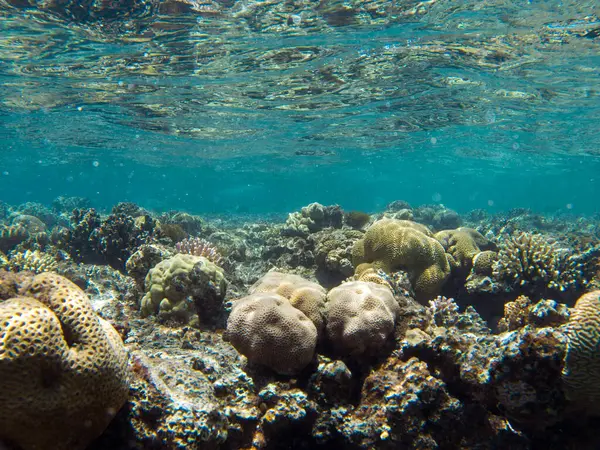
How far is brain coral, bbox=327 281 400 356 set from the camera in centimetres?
426

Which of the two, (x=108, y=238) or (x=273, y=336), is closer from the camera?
(x=273, y=336)

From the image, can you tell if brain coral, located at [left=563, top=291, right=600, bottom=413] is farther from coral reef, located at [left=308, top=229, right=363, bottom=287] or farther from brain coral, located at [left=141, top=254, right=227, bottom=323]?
coral reef, located at [left=308, top=229, right=363, bottom=287]

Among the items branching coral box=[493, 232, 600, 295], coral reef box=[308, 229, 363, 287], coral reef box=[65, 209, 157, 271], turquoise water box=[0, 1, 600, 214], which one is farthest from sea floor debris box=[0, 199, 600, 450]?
turquoise water box=[0, 1, 600, 214]

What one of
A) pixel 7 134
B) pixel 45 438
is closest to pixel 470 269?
pixel 45 438

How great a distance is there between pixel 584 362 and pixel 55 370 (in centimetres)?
448

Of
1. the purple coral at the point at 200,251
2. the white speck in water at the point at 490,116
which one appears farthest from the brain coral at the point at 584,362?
the white speck in water at the point at 490,116

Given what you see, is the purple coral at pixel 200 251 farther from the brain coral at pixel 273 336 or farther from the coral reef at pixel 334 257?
the brain coral at pixel 273 336

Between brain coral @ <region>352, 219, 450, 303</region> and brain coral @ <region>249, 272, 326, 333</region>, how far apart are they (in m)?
2.43

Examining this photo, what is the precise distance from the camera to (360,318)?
14.2 feet

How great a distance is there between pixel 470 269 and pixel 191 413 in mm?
7169

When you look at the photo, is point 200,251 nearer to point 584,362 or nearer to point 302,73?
point 584,362

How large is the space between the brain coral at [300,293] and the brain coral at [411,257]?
243 centimetres

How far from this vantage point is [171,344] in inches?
188

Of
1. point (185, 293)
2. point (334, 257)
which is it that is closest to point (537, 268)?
point (334, 257)
